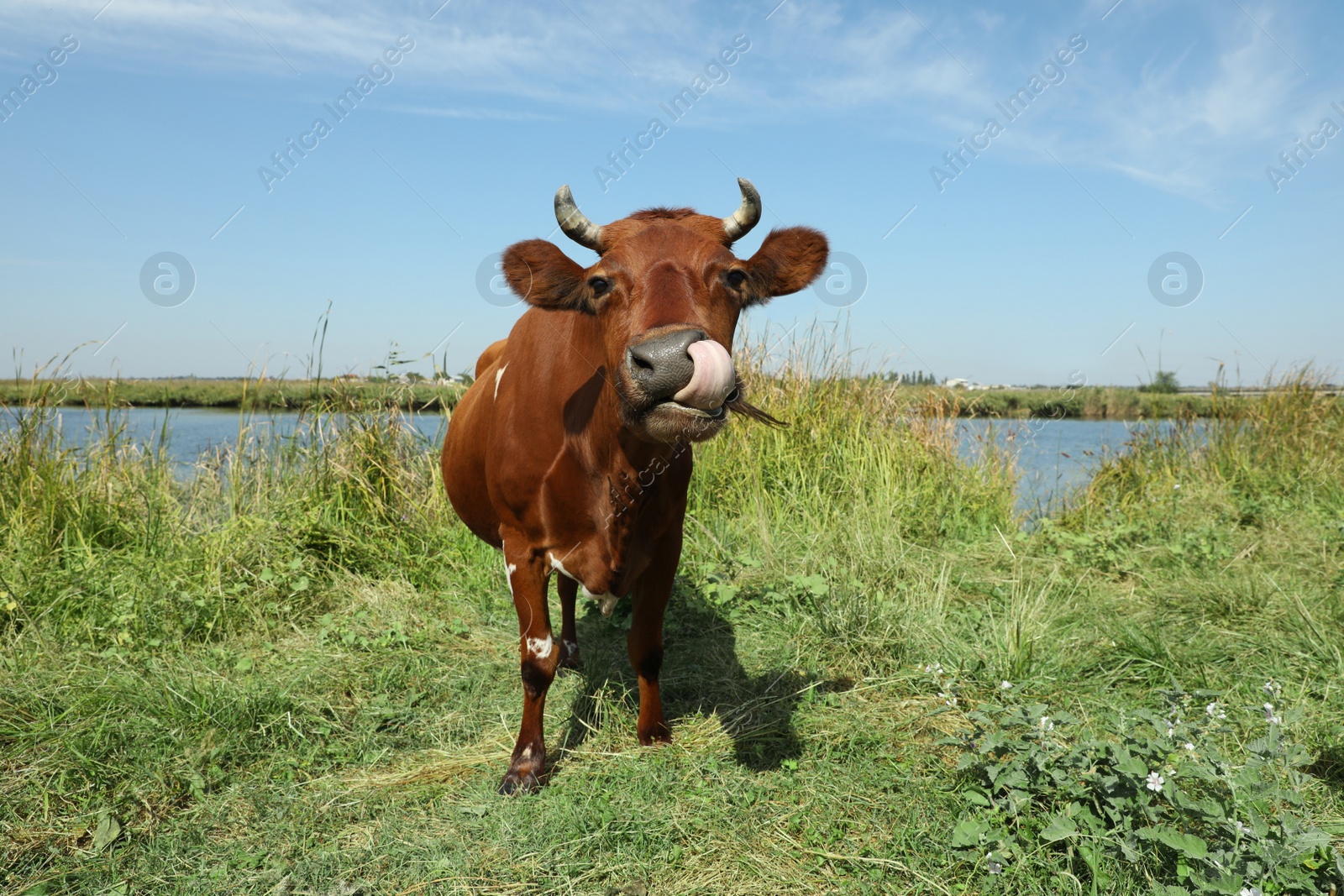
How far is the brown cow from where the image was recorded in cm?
268

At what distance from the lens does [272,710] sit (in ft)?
11.6

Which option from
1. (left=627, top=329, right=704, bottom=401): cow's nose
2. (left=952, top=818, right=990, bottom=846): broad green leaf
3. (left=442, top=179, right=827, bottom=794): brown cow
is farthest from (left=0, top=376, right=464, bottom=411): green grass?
(left=952, top=818, right=990, bottom=846): broad green leaf

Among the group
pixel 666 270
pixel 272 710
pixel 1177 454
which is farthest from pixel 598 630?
pixel 1177 454

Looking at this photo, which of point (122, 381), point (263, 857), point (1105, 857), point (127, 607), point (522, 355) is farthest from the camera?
point (122, 381)

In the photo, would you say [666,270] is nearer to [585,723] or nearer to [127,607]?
[585,723]

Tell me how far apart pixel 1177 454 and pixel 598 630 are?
661 cm

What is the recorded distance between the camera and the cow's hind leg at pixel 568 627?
4.47m

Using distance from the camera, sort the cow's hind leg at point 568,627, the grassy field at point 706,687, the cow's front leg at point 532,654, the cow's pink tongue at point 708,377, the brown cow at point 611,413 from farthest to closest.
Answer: the cow's hind leg at point 568,627 → the cow's front leg at point 532,654 → the brown cow at point 611,413 → the grassy field at point 706,687 → the cow's pink tongue at point 708,377

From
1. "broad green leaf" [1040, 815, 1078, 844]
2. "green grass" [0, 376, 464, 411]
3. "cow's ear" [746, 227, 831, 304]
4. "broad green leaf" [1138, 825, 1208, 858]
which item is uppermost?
"cow's ear" [746, 227, 831, 304]

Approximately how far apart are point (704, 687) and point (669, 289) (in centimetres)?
212

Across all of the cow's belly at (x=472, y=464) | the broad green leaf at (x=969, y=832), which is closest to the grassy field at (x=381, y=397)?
the cow's belly at (x=472, y=464)

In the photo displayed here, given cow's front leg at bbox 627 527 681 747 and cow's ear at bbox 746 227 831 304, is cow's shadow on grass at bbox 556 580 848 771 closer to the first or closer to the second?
cow's front leg at bbox 627 527 681 747

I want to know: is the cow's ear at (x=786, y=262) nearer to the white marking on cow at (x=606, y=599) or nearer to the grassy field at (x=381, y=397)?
the white marking on cow at (x=606, y=599)

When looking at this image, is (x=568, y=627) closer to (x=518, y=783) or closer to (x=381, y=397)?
(x=518, y=783)
